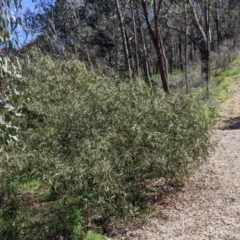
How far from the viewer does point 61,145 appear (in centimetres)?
545

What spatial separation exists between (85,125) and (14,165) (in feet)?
3.46

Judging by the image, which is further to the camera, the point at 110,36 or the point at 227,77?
the point at 110,36

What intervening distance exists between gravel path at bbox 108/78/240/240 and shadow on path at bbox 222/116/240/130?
11.7 feet

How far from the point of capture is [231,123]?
1173cm

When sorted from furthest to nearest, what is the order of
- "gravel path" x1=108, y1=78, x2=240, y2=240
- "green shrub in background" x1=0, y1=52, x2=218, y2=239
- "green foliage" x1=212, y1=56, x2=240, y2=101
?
"green foliage" x1=212, y1=56, x2=240, y2=101
"gravel path" x1=108, y1=78, x2=240, y2=240
"green shrub in background" x1=0, y1=52, x2=218, y2=239

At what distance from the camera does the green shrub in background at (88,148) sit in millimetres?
5094

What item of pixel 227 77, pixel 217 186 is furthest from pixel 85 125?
pixel 227 77

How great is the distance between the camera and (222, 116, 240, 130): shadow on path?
36.8 ft

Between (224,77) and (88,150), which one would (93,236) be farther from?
(224,77)

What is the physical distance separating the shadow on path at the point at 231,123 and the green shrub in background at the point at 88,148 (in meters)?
5.01

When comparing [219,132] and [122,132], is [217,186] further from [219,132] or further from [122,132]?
[219,132]

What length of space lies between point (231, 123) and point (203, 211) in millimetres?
6352

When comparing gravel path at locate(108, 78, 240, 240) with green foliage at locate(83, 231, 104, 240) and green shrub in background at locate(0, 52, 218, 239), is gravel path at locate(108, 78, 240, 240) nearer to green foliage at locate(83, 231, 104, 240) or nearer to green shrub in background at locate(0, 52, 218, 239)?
green foliage at locate(83, 231, 104, 240)

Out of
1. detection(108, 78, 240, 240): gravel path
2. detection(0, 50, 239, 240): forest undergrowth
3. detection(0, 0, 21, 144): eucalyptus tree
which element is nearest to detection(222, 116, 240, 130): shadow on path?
detection(108, 78, 240, 240): gravel path
